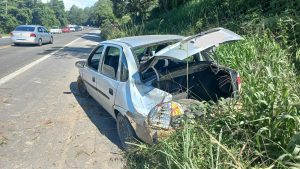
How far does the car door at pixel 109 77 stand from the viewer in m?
5.49

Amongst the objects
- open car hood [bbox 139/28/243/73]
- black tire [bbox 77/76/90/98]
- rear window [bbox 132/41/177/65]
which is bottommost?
black tire [bbox 77/76/90/98]

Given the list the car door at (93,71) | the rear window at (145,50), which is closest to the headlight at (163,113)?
the rear window at (145,50)

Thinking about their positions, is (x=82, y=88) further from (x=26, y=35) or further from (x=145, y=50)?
(x=26, y=35)

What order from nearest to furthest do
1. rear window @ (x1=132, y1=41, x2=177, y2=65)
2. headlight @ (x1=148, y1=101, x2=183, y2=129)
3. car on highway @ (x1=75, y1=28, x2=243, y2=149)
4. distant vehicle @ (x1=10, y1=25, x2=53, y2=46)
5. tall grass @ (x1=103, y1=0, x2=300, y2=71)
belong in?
headlight @ (x1=148, y1=101, x2=183, y2=129), car on highway @ (x1=75, y1=28, x2=243, y2=149), rear window @ (x1=132, y1=41, x2=177, y2=65), tall grass @ (x1=103, y1=0, x2=300, y2=71), distant vehicle @ (x1=10, y1=25, x2=53, y2=46)

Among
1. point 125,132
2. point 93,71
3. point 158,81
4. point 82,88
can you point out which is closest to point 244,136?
point 158,81

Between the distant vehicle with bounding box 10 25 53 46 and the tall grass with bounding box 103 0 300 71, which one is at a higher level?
the tall grass with bounding box 103 0 300 71

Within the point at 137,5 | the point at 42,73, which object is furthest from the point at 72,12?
the point at 42,73

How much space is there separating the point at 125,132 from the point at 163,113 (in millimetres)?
998

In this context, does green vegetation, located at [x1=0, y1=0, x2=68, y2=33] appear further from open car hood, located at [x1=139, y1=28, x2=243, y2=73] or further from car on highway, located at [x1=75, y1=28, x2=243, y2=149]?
open car hood, located at [x1=139, y1=28, x2=243, y2=73]

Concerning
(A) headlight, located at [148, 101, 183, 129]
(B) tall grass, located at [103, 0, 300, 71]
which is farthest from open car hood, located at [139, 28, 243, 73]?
(B) tall grass, located at [103, 0, 300, 71]

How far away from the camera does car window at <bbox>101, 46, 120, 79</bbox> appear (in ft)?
18.7

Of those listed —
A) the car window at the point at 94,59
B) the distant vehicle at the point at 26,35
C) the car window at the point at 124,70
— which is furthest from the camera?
the distant vehicle at the point at 26,35

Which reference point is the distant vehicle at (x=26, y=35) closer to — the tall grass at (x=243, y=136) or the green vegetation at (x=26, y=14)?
the tall grass at (x=243, y=136)

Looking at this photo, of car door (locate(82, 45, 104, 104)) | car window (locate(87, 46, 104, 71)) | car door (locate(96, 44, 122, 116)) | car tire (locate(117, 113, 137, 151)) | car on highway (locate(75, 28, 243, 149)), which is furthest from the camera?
car window (locate(87, 46, 104, 71))
